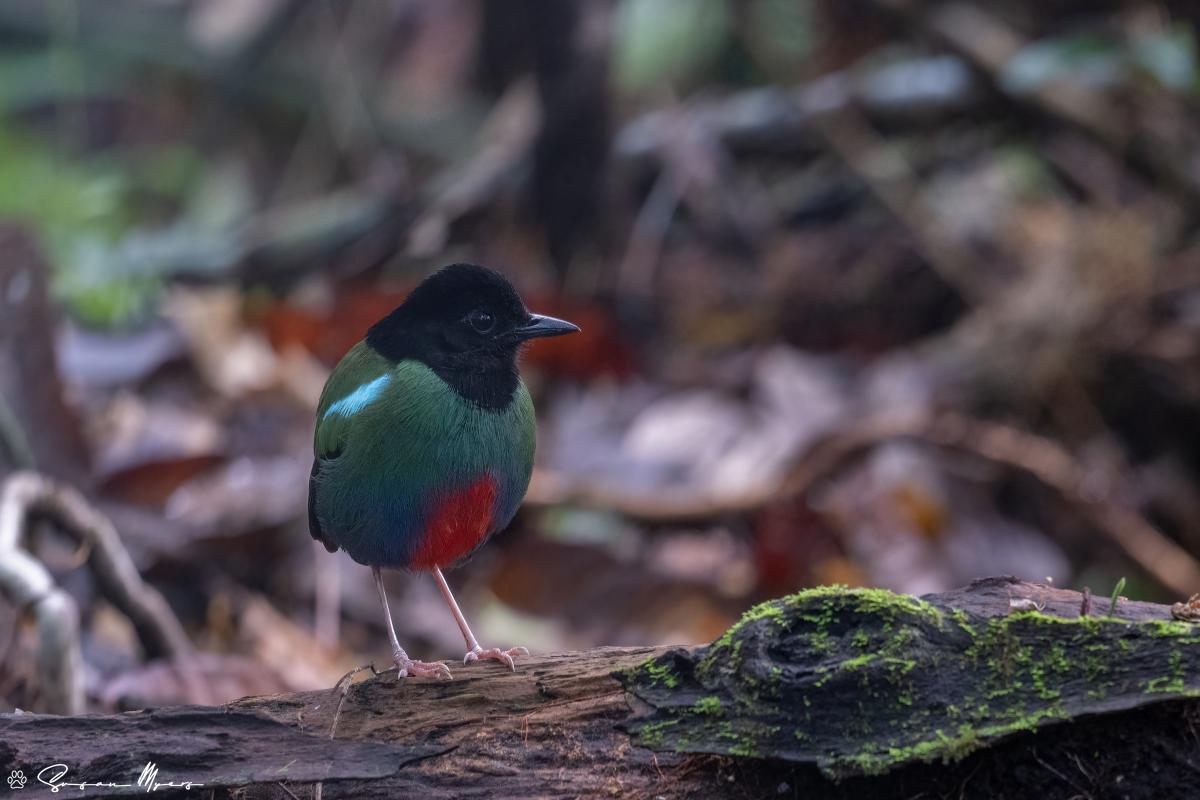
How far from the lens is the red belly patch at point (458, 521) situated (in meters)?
3.23

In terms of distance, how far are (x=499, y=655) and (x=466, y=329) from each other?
87cm

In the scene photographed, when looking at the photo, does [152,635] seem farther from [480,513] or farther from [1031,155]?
[1031,155]

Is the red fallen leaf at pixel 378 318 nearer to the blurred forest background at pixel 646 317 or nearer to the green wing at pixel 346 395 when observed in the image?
the blurred forest background at pixel 646 317

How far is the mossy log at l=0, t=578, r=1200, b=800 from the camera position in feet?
7.86

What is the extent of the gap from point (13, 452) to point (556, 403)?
3603 millimetres

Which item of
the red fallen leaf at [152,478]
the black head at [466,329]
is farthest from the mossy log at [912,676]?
the red fallen leaf at [152,478]

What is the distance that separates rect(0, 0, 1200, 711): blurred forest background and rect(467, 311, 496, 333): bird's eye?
4.47 feet

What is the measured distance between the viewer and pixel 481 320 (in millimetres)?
3484

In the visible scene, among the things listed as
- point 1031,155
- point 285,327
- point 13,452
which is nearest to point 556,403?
point 285,327

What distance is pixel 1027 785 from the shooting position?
2.41 metres

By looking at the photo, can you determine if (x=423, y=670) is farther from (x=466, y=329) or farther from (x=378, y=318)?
(x=378, y=318)

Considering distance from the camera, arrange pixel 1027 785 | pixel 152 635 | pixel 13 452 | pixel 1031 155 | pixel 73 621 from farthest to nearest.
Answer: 1. pixel 1031 155
2. pixel 13 452
3. pixel 152 635
4. pixel 73 621
5. pixel 1027 785

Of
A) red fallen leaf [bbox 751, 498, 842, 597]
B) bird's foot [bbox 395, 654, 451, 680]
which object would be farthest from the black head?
red fallen leaf [bbox 751, 498, 842, 597]

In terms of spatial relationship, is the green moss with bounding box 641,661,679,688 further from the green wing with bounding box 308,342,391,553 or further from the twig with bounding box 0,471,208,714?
the twig with bounding box 0,471,208,714
